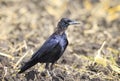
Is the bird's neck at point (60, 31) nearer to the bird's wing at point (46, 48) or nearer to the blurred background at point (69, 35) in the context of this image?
the bird's wing at point (46, 48)

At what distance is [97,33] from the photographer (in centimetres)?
1123

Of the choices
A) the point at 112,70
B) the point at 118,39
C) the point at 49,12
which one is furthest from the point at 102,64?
the point at 49,12

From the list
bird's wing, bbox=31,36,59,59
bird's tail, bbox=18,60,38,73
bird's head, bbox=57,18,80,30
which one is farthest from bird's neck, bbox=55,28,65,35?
bird's tail, bbox=18,60,38,73

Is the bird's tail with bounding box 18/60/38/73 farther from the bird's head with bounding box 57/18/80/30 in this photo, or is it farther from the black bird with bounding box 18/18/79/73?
the bird's head with bounding box 57/18/80/30

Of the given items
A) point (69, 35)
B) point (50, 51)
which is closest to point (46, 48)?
point (50, 51)

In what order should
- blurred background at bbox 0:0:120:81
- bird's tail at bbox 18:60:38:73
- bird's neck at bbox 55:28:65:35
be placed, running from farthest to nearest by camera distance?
blurred background at bbox 0:0:120:81 → bird's neck at bbox 55:28:65:35 → bird's tail at bbox 18:60:38:73

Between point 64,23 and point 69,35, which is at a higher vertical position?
point 64,23

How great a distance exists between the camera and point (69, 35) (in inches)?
435

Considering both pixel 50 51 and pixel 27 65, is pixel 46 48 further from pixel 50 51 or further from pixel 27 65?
pixel 27 65

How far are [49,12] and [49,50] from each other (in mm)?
5019

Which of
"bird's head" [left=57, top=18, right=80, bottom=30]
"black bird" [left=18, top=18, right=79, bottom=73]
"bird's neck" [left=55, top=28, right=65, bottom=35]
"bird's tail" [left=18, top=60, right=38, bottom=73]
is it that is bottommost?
"bird's tail" [left=18, top=60, right=38, bottom=73]

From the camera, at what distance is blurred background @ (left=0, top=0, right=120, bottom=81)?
8.01m

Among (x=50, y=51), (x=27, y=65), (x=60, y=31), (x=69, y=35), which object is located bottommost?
(x=69, y=35)

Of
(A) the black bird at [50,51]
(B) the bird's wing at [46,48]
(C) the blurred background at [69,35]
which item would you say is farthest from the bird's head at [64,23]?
(C) the blurred background at [69,35]
